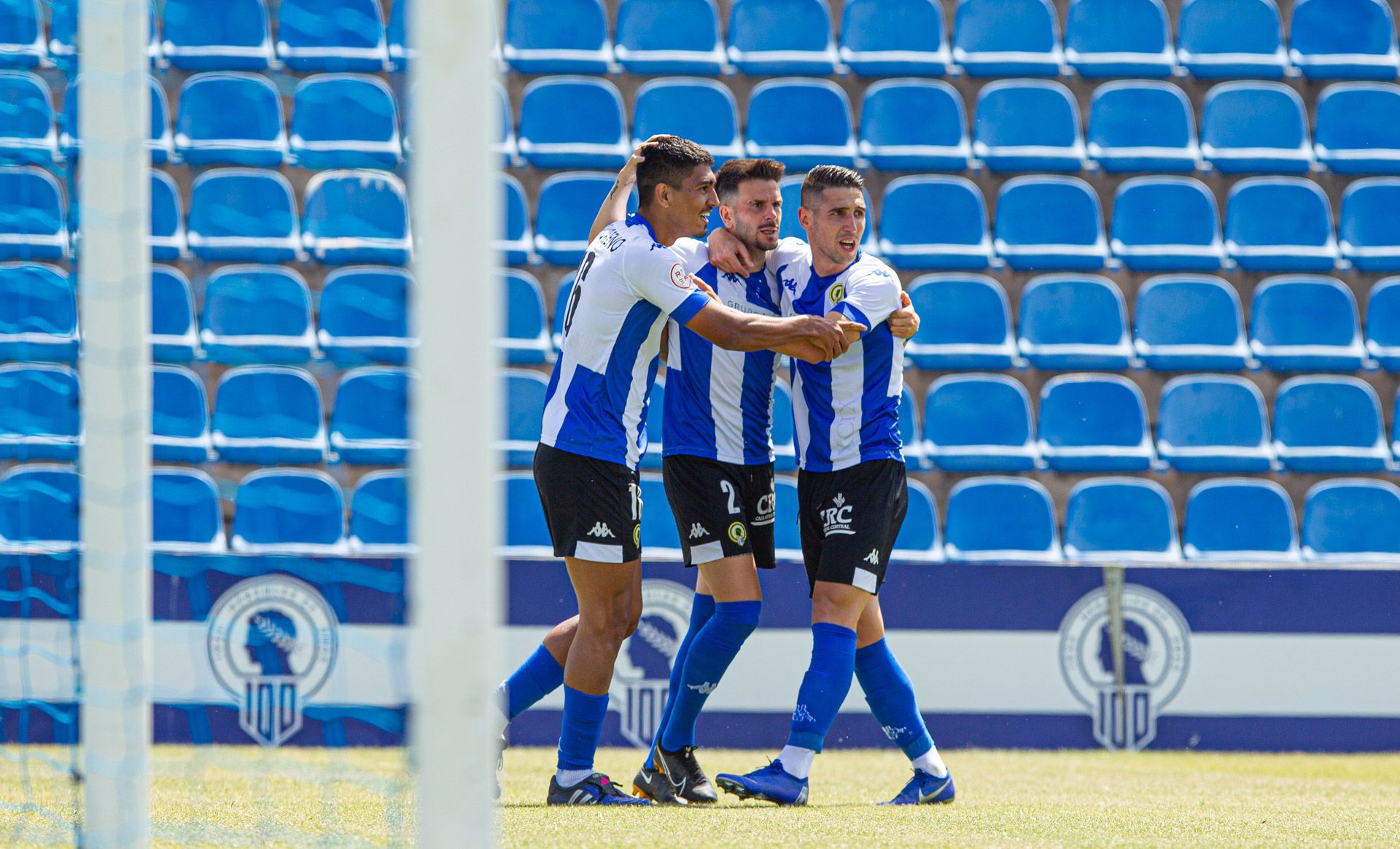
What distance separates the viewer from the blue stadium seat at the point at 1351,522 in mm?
8492

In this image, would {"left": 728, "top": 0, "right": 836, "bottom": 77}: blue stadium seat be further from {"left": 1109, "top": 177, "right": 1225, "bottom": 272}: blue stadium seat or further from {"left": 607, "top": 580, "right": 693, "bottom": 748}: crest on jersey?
{"left": 607, "top": 580, "right": 693, "bottom": 748}: crest on jersey

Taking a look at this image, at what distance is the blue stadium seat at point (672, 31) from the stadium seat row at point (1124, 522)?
3.20m

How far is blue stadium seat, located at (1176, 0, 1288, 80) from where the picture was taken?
1005 centimetres

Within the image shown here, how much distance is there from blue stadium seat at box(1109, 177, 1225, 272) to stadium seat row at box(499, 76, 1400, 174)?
258mm

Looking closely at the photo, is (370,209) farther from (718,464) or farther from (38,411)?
(718,464)

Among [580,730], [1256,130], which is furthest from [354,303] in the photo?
[1256,130]

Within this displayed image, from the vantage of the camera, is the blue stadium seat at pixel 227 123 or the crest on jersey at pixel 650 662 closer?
the crest on jersey at pixel 650 662

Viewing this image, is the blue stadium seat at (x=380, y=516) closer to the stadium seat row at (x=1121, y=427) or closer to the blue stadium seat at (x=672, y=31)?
the stadium seat row at (x=1121, y=427)

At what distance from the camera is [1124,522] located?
8336 millimetres

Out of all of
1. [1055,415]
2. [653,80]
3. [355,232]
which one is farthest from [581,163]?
[355,232]

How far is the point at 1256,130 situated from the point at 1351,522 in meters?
2.82

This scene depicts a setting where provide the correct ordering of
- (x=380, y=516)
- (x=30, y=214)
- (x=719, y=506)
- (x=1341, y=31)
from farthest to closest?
(x=1341, y=31)
(x=380, y=516)
(x=719, y=506)
(x=30, y=214)

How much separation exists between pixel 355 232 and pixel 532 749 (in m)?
3.37

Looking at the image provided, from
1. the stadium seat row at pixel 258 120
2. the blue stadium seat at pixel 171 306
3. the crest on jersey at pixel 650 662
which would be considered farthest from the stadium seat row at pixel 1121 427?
the stadium seat row at pixel 258 120
